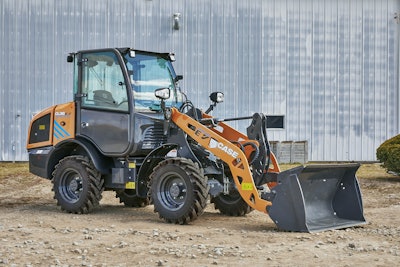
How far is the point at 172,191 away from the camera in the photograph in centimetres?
1012

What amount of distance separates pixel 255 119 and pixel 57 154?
3721 mm

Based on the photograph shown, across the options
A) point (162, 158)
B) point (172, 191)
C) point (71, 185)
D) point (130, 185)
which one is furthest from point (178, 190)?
point (71, 185)

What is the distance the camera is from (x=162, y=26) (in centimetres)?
2339

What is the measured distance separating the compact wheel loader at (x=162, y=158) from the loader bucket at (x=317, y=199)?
1cm

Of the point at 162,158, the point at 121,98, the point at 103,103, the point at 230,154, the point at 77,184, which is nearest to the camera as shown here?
the point at 230,154

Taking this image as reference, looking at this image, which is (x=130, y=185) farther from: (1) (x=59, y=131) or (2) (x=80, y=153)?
(1) (x=59, y=131)

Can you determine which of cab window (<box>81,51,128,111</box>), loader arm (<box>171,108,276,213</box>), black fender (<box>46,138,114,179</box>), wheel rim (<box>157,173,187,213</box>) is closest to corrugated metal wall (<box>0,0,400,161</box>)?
black fender (<box>46,138,114,179</box>)

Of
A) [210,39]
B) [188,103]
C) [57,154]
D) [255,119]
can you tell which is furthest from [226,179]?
[210,39]

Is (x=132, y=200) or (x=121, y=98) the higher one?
(x=121, y=98)

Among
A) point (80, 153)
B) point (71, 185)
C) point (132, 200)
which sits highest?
point (80, 153)

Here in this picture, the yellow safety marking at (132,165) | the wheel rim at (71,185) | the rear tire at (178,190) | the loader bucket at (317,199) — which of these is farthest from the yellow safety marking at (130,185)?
the loader bucket at (317,199)

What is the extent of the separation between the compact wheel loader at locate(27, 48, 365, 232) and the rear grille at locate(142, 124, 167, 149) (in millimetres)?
17

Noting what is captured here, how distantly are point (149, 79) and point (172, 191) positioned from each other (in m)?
2.12

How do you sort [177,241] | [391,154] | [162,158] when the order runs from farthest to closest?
[391,154] < [162,158] < [177,241]
